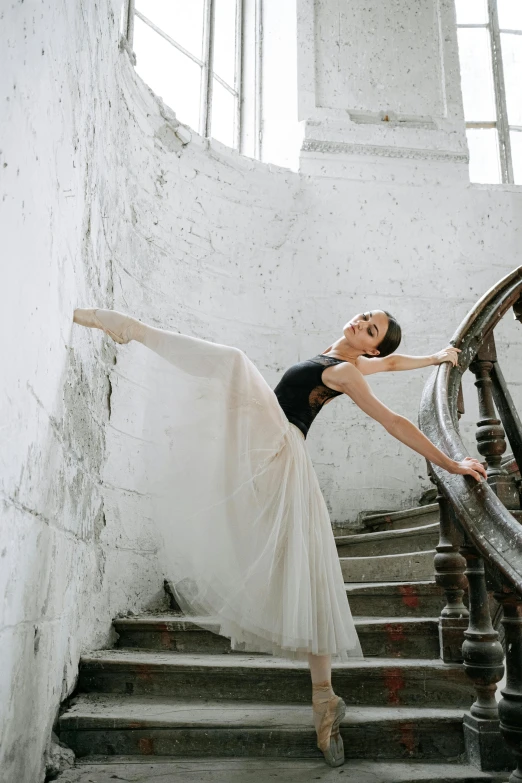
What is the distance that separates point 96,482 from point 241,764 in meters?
1.14

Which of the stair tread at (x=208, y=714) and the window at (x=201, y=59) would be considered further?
the window at (x=201, y=59)

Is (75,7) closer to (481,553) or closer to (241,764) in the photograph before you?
(481,553)

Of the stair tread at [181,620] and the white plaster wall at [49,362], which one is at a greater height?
the white plaster wall at [49,362]

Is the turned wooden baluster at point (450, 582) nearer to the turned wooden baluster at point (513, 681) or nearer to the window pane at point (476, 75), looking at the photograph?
the turned wooden baluster at point (513, 681)

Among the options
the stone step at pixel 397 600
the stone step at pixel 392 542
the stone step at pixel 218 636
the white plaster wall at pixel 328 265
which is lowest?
the stone step at pixel 218 636

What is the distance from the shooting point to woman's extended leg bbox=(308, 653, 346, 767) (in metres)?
1.95

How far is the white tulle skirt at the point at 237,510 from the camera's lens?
6.23 ft

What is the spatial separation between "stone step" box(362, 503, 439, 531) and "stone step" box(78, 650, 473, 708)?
127 centimetres

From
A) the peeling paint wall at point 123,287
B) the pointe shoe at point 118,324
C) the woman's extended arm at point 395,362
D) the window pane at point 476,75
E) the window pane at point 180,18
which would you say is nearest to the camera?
the peeling paint wall at point 123,287

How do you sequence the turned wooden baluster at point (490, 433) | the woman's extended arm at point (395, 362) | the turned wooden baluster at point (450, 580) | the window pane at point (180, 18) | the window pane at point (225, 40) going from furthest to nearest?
the window pane at point (225, 40), the window pane at point (180, 18), the woman's extended arm at point (395, 362), the turned wooden baluster at point (490, 433), the turned wooden baluster at point (450, 580)

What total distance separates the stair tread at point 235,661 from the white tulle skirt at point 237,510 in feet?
0.82

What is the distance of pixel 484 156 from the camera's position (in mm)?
5348

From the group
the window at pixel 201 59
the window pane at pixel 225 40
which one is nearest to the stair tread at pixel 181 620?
the window at pixel 201 59

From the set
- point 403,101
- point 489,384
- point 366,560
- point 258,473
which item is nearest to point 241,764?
point 258,473
